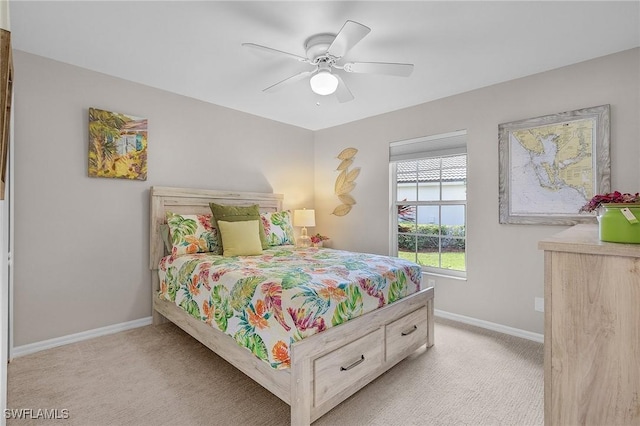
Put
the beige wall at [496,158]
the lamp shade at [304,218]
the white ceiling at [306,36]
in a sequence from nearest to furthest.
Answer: the white ceiling at [306,36] → the beige wall at [496,158] → the lamp shade at [304,218]

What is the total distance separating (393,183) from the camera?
3.98 metres

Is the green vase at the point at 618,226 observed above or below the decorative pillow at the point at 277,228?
above

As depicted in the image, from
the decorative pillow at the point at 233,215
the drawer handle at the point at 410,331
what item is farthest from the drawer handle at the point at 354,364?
the decorative pillow at the point at 233,215

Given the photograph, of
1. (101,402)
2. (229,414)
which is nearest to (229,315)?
(229,414)

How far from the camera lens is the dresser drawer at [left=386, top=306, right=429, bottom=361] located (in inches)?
84.7

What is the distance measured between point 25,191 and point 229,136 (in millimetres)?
1965

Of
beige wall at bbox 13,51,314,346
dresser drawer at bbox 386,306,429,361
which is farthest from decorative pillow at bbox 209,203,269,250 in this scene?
dresser drawer at bbox 386,306,429,361

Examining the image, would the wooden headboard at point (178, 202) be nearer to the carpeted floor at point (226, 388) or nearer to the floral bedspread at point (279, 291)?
the floral bedspread at point (279, 291)

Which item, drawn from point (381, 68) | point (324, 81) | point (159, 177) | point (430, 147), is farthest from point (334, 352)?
point (430, 147)

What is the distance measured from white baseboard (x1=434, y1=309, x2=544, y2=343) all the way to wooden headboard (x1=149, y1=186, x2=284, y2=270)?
2.62 meters

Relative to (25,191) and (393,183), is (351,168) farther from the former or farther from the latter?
(25,191)

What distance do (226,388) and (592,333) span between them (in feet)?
6.41

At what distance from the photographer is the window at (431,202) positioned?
11.2 feet

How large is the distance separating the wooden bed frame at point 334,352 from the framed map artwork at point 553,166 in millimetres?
1279
